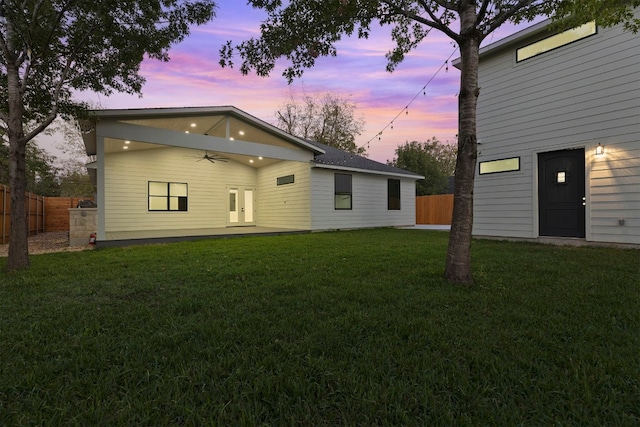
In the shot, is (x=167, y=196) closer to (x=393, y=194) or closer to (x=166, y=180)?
(x=166, y=180)

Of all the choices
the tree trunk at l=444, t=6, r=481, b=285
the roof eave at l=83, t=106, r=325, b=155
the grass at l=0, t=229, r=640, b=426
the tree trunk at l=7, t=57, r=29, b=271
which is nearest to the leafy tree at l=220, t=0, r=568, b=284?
the tree trunk at l=444, t=6, r=481, b=285

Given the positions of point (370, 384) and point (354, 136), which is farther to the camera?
point (354, 136)

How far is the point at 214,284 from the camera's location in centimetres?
380

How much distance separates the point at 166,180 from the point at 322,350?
11.7 m

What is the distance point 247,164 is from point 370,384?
43.8ft

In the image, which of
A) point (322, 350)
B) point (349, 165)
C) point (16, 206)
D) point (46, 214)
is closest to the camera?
point (322, 350)

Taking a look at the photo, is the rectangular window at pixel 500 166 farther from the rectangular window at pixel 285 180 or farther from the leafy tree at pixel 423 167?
the leafy tree at pixel 423 167

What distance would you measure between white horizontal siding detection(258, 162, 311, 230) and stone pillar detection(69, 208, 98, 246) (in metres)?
6.52

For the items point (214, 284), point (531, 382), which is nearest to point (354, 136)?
point (214, 284)

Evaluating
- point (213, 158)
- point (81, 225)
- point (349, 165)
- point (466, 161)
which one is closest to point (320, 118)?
point (349, 165)

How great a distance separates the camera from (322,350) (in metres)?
2.04

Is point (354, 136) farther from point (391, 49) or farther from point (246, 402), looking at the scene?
point (246, 402)

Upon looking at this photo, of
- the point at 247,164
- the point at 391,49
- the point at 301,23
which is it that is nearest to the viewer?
the point at 301,23

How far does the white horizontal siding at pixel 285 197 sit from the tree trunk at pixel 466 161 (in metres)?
8.03
